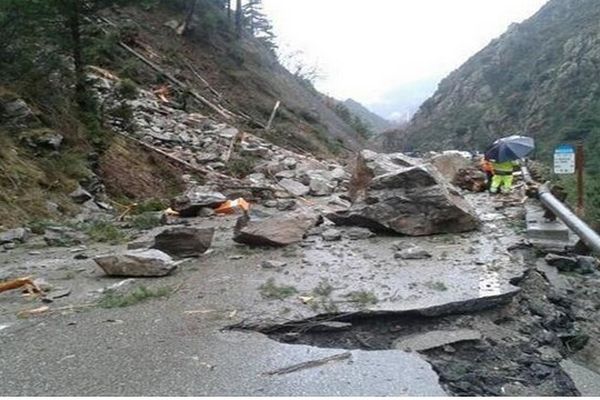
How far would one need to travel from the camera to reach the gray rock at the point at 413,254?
5949 millimetres

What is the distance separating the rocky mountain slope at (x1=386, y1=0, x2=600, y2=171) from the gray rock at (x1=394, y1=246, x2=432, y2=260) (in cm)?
3142

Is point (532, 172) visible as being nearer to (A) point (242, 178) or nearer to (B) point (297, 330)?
(A) point (242, 178)

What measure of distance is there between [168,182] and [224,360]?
9.67 metres

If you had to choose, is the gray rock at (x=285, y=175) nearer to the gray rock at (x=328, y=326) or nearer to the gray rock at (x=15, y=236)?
the gray rock at (x=15, y=236)

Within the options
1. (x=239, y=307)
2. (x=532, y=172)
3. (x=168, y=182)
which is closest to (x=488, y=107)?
(x=532, y=172)

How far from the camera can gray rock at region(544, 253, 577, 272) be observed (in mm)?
Result: 5477

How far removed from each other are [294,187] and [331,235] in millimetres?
6188

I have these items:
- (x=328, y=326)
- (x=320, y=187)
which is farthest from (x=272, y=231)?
(x=320, y=187)

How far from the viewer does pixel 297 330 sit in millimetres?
3900

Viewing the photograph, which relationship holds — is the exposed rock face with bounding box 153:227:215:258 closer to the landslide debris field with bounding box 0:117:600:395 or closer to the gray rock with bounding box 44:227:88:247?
the landslide debris field with bounding box 0:117:600:395

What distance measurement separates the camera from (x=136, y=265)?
17.4 feet

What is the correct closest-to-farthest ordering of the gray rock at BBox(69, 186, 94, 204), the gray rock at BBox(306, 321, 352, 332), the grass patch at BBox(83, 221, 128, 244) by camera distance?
the gray rock at BBox(306, 321, 352, 332) → the grass patch at BBox(83, 221, 128, 244) → the gray rock at BBox(69, 186, 94, 204)

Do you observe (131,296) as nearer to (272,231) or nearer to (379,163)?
(272,231)

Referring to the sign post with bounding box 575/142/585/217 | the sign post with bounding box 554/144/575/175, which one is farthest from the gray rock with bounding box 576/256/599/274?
the sign post with bounding box 554/144/575/175
